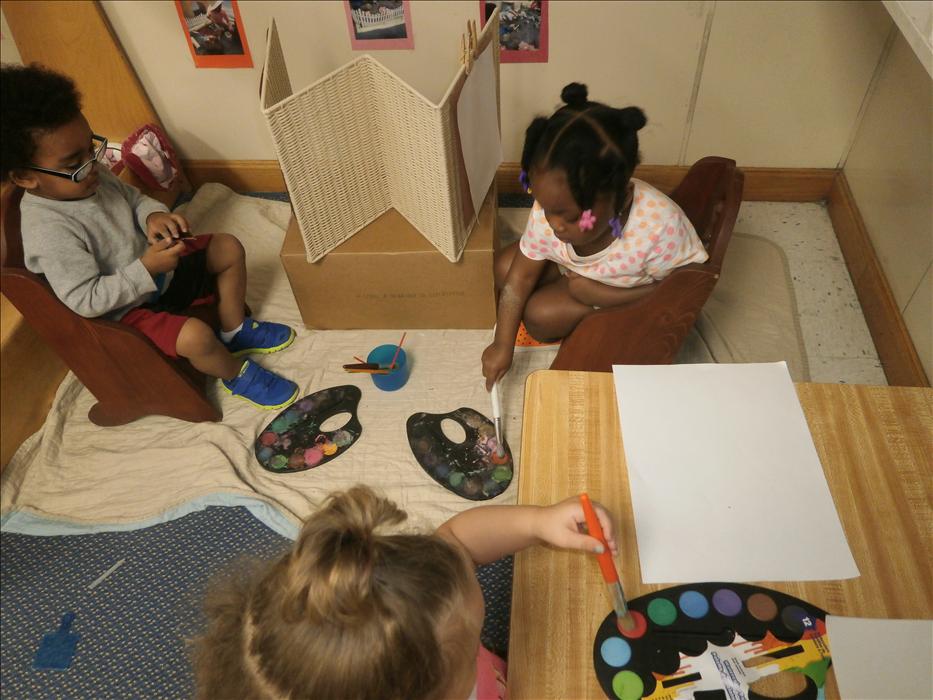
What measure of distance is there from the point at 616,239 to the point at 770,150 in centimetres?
88

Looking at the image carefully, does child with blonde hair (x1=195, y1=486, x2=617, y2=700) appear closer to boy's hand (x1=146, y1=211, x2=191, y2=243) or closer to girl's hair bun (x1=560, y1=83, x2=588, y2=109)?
girl's hair bun (x1=560, y1=83, x2=588, y2=109)

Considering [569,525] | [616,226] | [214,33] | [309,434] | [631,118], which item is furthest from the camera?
[214,33]

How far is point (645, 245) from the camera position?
110 centimetres

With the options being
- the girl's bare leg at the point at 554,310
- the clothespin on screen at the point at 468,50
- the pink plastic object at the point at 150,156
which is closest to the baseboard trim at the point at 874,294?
the girl's bare leg at the point at 554,310

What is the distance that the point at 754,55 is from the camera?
153 cm

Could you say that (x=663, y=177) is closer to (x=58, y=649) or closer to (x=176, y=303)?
(x=176, y=303)

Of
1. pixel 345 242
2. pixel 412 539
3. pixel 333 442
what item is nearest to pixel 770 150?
pixel 345 242

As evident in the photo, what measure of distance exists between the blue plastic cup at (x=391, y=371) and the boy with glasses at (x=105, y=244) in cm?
20

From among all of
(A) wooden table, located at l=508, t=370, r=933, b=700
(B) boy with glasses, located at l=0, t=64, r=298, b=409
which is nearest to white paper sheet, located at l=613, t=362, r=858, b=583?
(A) wooden table, located at l=508, t=370, r=933, b=700

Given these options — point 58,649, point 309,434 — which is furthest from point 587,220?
point 58,649

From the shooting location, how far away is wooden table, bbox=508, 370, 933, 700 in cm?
56

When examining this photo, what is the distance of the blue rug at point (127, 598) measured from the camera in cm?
111

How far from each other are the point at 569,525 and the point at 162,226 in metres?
1.09

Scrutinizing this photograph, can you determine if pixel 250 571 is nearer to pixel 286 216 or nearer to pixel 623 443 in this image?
pixel 623 443
